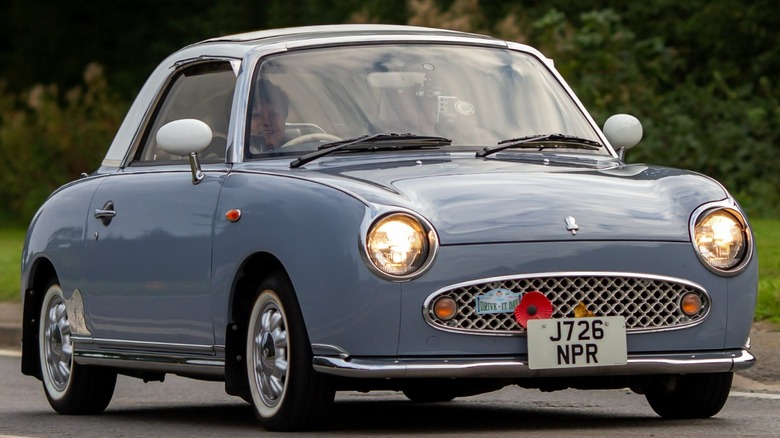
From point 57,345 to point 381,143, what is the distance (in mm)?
2465

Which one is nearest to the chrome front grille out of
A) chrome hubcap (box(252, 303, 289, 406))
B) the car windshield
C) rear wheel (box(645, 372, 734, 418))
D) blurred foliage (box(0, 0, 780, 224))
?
rear wheel (box(645, 372, 734, 418))

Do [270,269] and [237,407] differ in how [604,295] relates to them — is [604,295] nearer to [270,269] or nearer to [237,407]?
[270,269]

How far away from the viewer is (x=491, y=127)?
8.23 metres

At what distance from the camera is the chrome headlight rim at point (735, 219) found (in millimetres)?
7168

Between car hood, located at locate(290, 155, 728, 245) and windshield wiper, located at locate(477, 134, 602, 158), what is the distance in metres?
0.32

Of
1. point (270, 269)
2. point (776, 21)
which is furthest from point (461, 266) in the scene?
point (776, 21)

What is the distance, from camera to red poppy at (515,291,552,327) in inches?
271

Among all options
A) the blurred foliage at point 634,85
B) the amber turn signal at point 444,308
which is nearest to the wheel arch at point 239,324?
the amber turn signal at point 444,308

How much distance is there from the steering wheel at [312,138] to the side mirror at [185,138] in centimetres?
34

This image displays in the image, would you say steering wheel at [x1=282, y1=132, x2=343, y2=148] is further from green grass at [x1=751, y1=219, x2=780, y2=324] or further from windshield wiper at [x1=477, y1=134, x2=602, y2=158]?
green grass at [x1=751, y1=219, x2=780, y2=324]

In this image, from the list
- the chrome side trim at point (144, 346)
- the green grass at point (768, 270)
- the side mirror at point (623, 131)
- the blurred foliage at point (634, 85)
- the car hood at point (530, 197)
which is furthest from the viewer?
the blurred foliage at point (634, 85)

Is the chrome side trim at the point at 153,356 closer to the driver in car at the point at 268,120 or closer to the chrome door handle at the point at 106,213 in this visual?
the chrome door handle at the point at 106,213

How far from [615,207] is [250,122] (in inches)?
70.5

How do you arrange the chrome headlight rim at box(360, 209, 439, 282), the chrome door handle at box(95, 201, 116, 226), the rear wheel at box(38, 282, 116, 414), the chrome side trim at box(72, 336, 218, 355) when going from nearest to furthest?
the chrome headlight rim at box(360, 209, 439, 282) < the chrome side trim at box(72, 336, 218, 355) < the chrome door handle at box(95, 201, 116, 226) < the rear wheel at box(38, 282, 116, 414)
